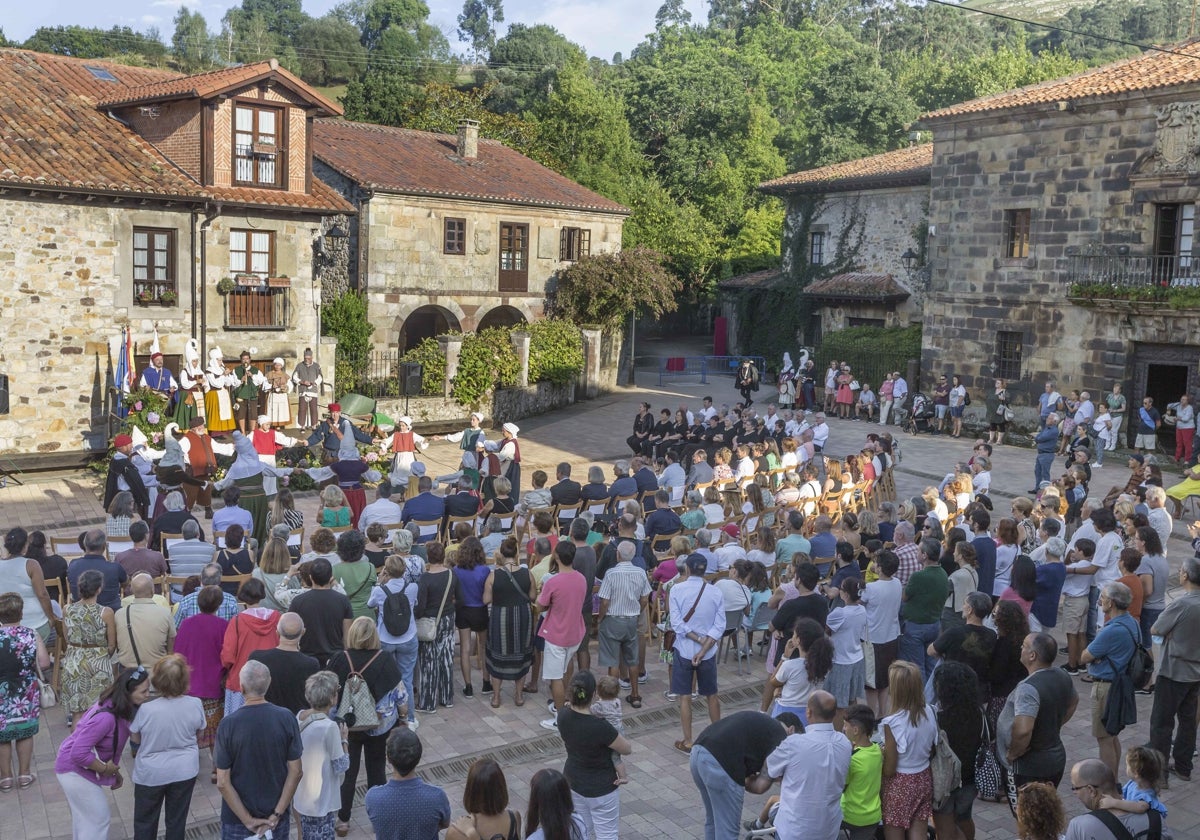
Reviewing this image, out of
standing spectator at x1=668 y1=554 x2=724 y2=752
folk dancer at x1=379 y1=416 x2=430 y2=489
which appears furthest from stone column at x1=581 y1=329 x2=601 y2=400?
standing spectator at x1=668 y1=554 x2=724 y2=752

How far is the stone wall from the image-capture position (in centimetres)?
2464

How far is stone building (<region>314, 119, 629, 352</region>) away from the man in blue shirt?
23.6m

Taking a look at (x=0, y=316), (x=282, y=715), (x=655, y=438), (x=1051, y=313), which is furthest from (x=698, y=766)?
(x=1051, y=313)

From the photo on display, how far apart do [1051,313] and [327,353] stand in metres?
17.4

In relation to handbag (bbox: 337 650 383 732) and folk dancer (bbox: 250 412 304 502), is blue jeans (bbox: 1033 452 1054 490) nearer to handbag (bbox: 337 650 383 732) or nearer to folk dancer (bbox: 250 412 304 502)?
folk dancer (bbox: 250 412 304 502)

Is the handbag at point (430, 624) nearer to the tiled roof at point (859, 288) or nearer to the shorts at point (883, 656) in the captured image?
the shorts at point (883, 656)

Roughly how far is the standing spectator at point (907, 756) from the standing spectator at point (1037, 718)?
67cm

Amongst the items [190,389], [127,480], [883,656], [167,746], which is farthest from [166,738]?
[190,389]

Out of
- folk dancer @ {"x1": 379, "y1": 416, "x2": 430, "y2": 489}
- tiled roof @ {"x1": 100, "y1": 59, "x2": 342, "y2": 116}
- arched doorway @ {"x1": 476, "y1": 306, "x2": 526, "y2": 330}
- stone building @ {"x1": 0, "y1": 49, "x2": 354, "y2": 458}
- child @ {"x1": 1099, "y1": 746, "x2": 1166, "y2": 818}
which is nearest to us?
child @ {"x1": 1099, "y1": 746, "x2": 1166, "y2": 818}

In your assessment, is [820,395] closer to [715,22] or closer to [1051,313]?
[1051,313]

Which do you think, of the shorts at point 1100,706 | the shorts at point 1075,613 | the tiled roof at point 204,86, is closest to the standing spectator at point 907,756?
the shorts at point 1100,706

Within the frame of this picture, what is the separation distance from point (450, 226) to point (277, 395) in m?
9.52

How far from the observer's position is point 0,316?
68.2 feet

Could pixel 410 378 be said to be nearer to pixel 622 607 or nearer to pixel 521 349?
pixel 521 349
